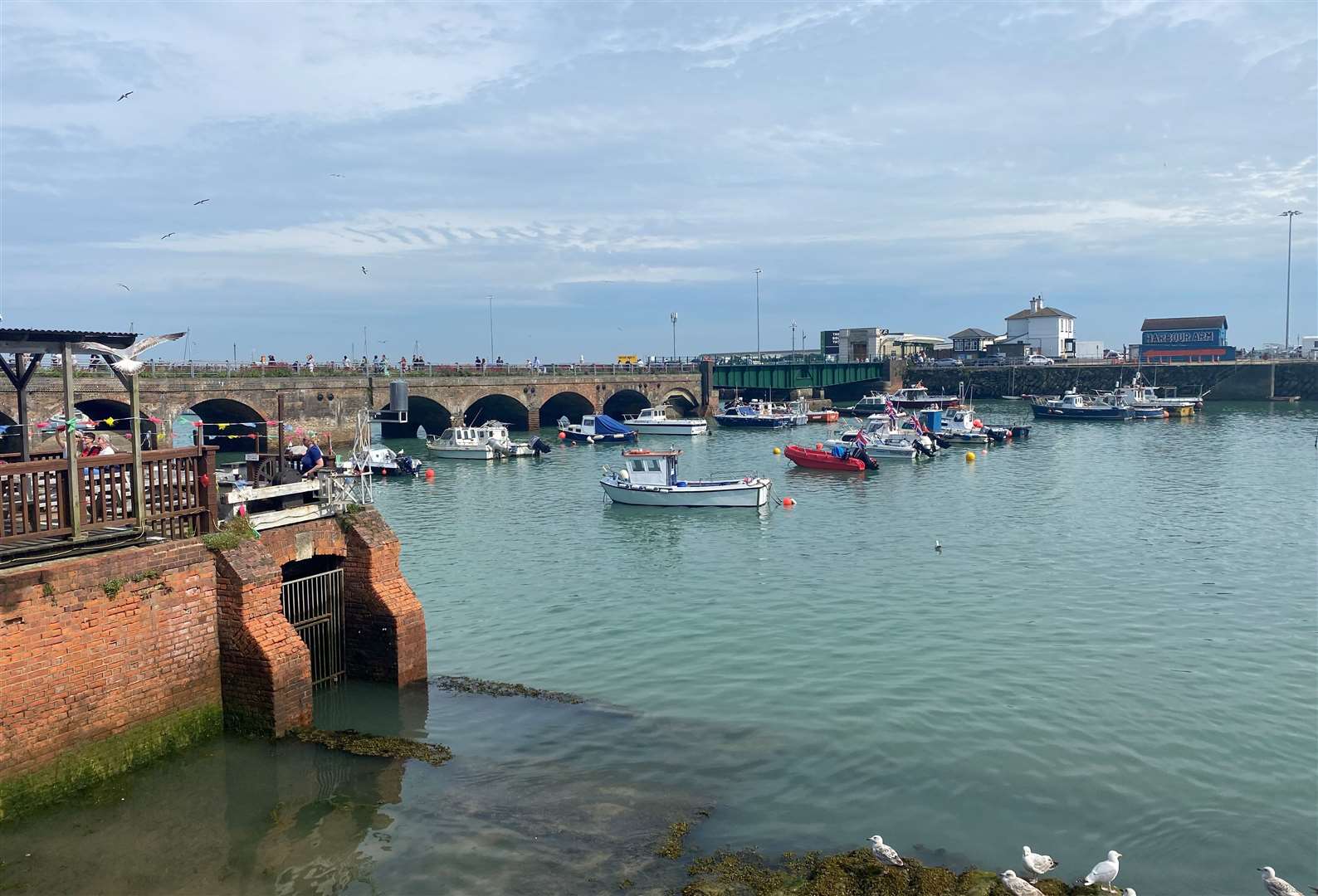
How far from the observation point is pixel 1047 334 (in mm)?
146625

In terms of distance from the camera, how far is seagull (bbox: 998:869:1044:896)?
11.3m

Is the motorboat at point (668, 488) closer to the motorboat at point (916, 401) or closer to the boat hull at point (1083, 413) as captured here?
the motorboat at point (916, 401)

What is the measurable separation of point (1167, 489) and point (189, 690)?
48145 millimetres

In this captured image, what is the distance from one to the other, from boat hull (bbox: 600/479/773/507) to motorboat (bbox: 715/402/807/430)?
4664cm

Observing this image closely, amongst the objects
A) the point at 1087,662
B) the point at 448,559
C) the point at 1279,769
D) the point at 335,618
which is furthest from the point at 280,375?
the point at 1279,769

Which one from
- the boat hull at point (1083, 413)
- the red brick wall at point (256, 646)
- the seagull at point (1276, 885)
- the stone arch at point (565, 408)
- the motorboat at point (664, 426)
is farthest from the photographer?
the boat hull at point (1083, 413)

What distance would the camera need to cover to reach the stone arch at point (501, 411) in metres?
85.6

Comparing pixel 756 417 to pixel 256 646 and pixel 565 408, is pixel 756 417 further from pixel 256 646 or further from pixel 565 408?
pixel 256 646

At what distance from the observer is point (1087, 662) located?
2119 centimetres

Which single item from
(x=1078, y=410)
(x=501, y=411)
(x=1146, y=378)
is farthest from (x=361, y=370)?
(x=1146, y=378)

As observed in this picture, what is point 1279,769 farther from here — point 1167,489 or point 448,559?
point 1167,489

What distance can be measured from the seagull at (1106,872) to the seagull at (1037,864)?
476 mm

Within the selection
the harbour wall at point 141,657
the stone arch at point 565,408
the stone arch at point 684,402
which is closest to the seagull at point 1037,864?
the harbour wall at point 141,657

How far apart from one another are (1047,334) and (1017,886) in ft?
485
